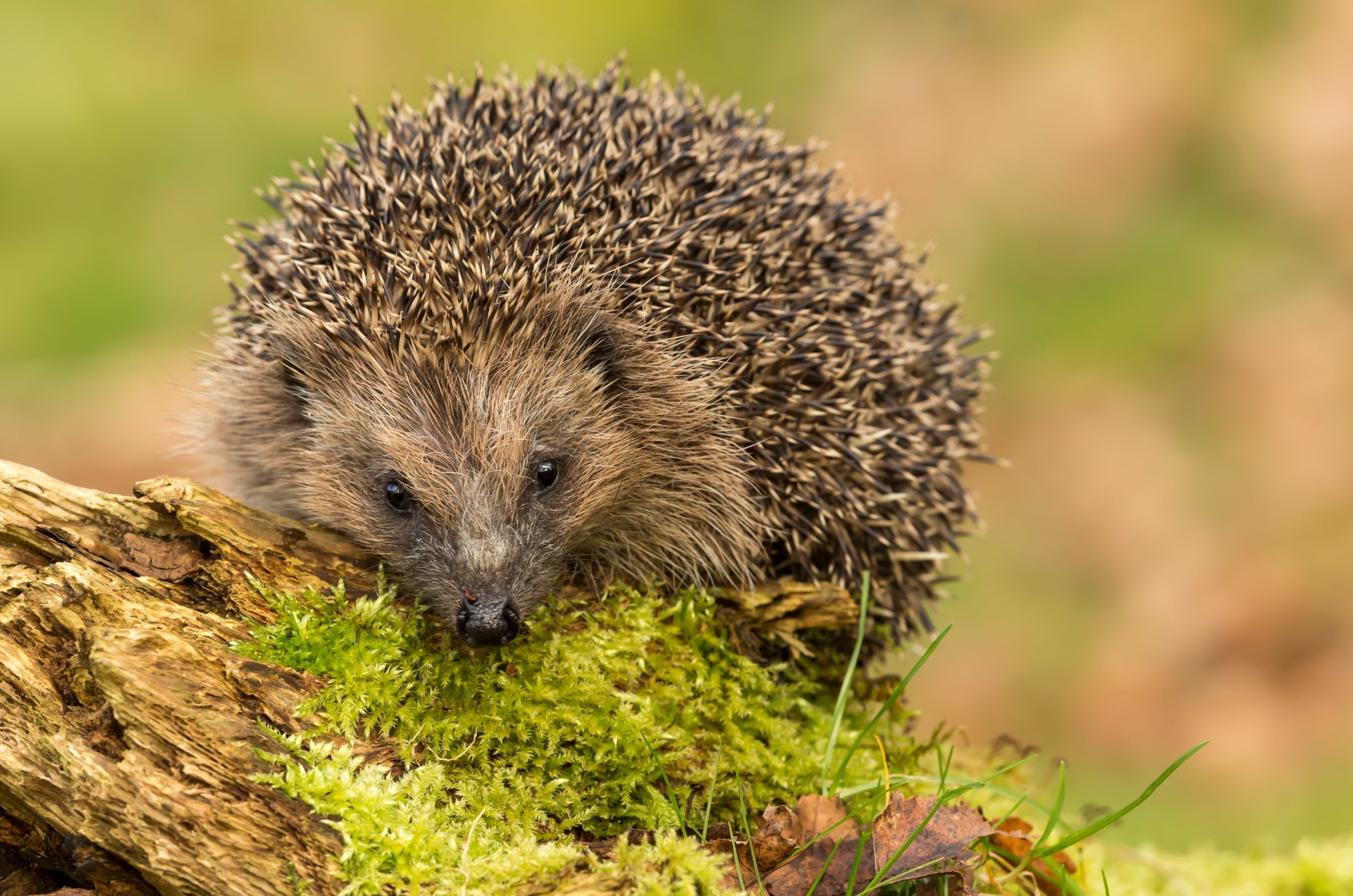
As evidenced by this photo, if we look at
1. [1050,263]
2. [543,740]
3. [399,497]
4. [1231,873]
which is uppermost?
[1050,263]

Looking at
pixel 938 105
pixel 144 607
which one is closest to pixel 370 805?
pixel 144 607

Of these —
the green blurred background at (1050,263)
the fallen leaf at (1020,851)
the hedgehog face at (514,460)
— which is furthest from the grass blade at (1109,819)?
the green blurred background at (1050,263)

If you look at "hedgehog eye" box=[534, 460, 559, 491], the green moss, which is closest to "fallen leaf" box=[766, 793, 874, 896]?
"hedgehog eye" box=[534, 460, 559, 491]

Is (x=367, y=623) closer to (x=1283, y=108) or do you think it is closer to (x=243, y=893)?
(x=243, y=893)

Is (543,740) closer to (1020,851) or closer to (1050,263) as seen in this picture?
(1020,851)

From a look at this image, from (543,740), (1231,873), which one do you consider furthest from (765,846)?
(1231,873)

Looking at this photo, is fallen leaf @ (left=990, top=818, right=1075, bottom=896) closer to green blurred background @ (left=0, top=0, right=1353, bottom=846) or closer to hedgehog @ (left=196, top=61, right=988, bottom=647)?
hedgehog @ (left=196, top=61, right=988, bottom=647)

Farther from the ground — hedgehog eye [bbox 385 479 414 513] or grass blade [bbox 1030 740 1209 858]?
hedgehog eye [bbox 385 479 414 513]
